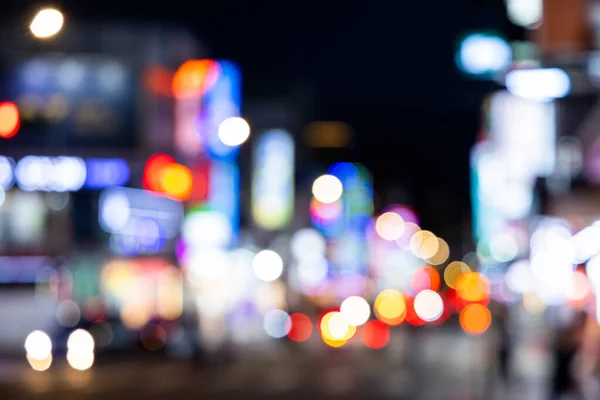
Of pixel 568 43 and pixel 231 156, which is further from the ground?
pixel 231 156

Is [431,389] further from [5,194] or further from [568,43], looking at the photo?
[5,194]

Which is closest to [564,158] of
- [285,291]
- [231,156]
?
[231,156]

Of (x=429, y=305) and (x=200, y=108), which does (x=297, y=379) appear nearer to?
(x=429, y=305)

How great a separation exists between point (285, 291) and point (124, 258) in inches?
1201

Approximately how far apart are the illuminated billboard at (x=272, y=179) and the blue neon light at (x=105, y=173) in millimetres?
38599

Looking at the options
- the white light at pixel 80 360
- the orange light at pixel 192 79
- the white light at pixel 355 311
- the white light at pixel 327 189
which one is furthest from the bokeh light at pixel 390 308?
the white light at pixel 327 189

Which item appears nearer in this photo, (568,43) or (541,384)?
(568,43)

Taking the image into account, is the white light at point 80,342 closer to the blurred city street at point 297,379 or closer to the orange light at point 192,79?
the blurred city street at point 297,379

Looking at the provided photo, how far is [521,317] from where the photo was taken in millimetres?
41812

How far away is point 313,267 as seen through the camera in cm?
9050

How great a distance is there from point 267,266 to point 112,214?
3442 cm

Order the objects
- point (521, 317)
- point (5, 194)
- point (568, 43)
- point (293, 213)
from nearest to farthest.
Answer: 1. point (568, 43)
2. point (5, 194)
3. point (521, 317)
4. point (293, 213)

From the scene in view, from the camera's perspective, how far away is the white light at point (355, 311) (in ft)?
149

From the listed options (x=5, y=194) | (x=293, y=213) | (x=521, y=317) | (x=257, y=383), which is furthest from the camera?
(x=293, y=213)
